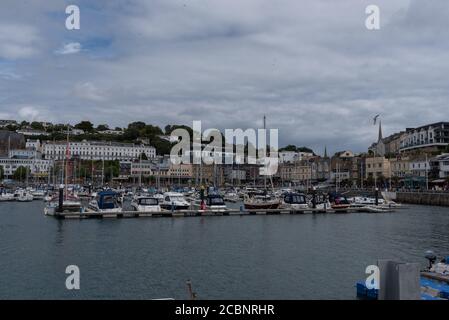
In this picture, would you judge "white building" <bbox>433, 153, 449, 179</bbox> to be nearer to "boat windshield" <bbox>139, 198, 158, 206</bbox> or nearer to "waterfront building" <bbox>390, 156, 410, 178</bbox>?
"waterfront building" <bbox>390, 156, 410, 178</bbox>

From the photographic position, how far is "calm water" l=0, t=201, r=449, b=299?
18562mm

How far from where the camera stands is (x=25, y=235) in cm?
3478

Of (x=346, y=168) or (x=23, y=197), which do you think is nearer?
(x=23, y=197)

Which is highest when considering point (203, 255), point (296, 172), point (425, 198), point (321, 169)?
point (321, 169)

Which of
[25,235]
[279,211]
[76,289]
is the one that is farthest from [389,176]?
[76,289]

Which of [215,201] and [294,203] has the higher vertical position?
[215,201]

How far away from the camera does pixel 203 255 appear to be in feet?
86.2

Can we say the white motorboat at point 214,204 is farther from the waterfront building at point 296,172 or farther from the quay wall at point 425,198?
the waterfront building at point 296,172

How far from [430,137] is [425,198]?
52.6 meters

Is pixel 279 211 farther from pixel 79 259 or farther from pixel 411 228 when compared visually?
pixel 79 259

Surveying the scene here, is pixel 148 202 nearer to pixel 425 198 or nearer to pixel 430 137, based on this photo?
pixel 425 198

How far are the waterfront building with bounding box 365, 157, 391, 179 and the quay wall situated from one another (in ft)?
100

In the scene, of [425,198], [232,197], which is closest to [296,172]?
[232,197]

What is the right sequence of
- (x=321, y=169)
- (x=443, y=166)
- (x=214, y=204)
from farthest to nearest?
(x=321, y=169) < (x=443, y=166) < (x=214, y=204)
